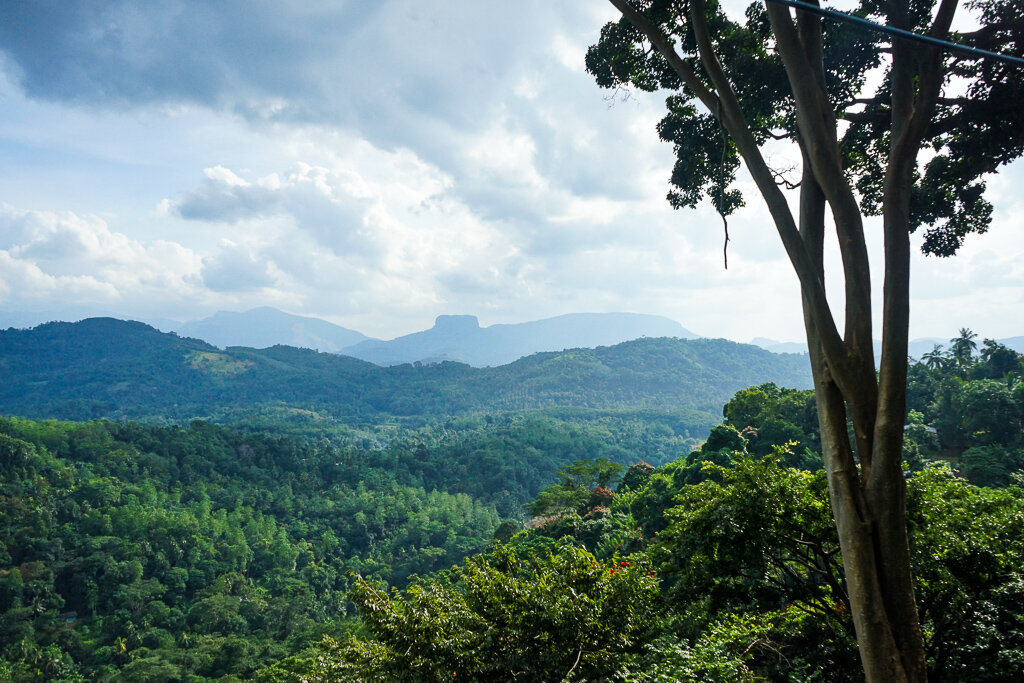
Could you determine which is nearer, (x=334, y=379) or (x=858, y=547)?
(x=858, y=547)

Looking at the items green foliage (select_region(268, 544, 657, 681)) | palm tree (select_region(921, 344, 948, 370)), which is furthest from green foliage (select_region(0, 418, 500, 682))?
palm tree (select_region(921, 344, 948, 370))

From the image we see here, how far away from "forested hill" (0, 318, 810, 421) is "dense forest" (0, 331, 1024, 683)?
72637mm

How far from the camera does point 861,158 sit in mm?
5570

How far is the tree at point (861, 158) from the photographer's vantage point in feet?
11.0

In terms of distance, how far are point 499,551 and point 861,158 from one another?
20.8 feet

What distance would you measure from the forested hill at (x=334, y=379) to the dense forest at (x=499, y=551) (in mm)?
72637

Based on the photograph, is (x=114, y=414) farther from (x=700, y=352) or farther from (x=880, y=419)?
(x=700, y=352)

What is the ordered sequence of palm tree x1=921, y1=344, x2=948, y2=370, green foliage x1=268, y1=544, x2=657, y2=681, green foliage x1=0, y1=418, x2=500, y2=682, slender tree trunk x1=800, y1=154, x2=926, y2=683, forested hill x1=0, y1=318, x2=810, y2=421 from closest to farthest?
slender tree trunk x1=800, y1=154, x2=926, y2=683
green foliage x1=268, y1=544, x2=657, y2=681
green foliage x1=0, y1=418, x2=500, y2=682
palm tree x1=921, y1=344, x2=948, y2=370
forested hill x1=0, y1=318, x2=810, y2=421

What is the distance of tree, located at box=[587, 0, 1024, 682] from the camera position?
3355 mm

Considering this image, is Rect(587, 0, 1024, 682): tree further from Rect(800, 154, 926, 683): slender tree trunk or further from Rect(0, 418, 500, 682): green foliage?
Rect(0, 418, 500, 682): green foliage

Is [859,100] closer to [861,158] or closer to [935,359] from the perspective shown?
[861,158]

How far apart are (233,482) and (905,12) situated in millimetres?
67905

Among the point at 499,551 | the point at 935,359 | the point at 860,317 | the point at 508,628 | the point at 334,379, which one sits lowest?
the point at 334,379

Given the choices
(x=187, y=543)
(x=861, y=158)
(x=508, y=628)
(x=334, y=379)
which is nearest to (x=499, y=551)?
(x=508, y=628)
